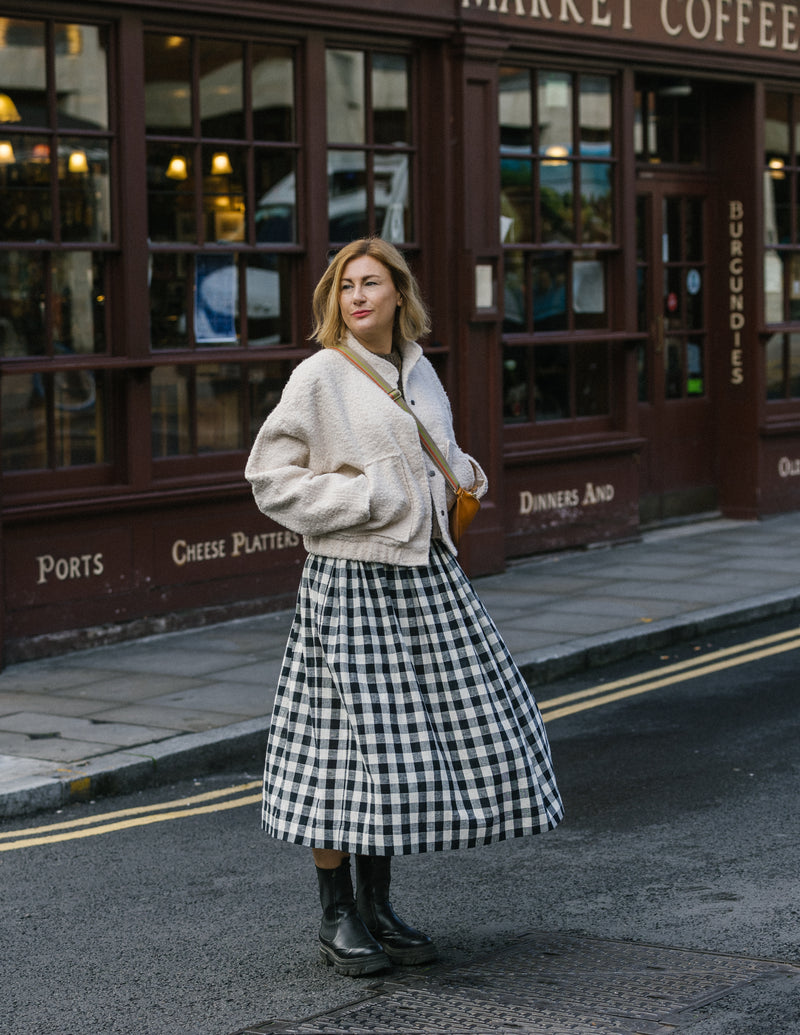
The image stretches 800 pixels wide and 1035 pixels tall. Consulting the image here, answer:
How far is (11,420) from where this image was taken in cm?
933

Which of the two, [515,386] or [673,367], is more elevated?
[673,367]

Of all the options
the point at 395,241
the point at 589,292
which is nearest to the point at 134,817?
the point at 395,241

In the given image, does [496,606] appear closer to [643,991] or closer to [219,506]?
[219,506]

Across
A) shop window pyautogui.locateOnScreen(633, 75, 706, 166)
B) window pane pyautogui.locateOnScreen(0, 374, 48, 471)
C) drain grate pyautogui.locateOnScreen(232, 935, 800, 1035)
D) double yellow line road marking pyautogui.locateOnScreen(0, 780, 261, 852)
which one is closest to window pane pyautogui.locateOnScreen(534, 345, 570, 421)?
shop window pyautogui.locateOnScreen(633, 75, 706, 166)

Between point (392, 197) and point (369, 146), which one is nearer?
point (369, 146)

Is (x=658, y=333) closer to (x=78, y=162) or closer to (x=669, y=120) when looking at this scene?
(x=669, y=120)

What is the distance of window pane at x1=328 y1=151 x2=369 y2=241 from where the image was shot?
1094 centimetres

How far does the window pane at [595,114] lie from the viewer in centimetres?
1270

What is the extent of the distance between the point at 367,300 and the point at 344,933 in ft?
5.57

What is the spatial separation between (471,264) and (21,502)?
12.6 feet

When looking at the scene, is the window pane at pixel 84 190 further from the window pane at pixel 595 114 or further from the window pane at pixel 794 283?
the window pane at pixel 794 283

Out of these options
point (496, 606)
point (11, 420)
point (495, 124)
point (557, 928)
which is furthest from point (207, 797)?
point (495, 124)

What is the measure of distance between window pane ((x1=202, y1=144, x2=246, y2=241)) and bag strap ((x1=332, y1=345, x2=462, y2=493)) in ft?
19.2

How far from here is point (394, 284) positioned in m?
4.67
